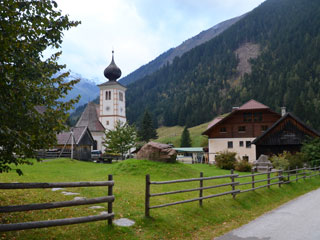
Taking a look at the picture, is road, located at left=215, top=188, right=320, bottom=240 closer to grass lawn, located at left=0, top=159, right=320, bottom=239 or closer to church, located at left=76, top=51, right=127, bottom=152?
grass lawn, located at left=0, top=159, right=320, bottom=239

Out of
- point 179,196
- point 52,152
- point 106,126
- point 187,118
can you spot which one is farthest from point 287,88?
point 179,196

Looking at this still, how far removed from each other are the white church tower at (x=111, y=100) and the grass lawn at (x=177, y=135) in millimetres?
35149

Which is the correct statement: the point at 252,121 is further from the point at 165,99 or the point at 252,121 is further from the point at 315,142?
the point at 165,99

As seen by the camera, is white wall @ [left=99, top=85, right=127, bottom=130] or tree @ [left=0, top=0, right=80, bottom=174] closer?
tree @ [left=0, top=0, right=80, bottom=174]

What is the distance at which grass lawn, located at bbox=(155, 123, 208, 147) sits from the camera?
107000mm

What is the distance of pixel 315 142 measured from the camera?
34.2 metres

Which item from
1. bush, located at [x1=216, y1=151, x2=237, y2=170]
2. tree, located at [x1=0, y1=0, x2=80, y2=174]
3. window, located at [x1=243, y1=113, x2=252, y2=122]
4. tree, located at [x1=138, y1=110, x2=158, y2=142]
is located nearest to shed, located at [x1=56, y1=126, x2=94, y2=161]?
bush, located at [x1=216, y1=151, x2=237, y2=170]

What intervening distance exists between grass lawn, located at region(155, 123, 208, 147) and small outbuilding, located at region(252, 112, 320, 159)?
58716mm

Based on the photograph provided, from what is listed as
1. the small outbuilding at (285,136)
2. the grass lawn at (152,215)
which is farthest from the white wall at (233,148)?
the grass lawn at (152,215)

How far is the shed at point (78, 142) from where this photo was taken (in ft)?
135

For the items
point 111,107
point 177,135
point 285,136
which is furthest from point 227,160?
point 177,135

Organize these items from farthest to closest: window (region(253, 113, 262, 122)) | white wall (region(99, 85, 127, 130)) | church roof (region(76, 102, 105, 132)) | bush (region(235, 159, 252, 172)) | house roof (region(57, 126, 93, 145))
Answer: white wall (region(99, 85, 127, 130)) → church roof (region(76, 102, 105, 132)) → window (region(253, 113, 262, 122)) → house roof (region(57, 126, 93, 145)) → bush (region(235, 159, 252, 172))

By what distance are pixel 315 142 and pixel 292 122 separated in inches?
177

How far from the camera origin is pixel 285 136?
123 ft
